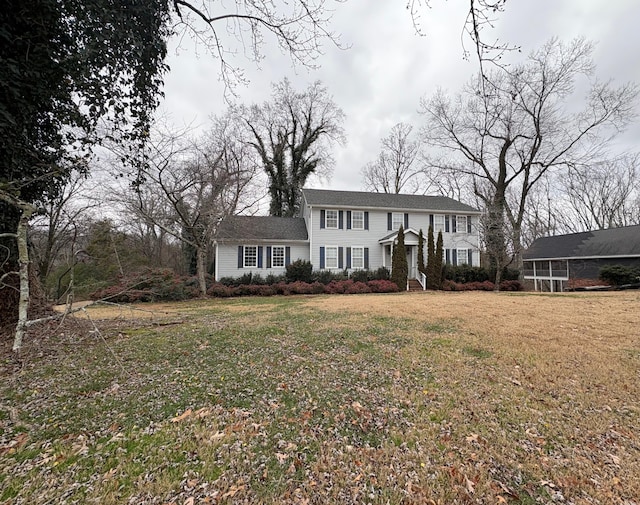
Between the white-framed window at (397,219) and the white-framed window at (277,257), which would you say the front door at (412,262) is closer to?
the white-framed window at (397,219)

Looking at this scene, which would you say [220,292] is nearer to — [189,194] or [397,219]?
[189,194]

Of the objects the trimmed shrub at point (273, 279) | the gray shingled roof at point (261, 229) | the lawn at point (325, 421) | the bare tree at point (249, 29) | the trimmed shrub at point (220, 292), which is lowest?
the lawn at point (325, 421)

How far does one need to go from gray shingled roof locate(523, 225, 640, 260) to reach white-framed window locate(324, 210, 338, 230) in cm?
1689

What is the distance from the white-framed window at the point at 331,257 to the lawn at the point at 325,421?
13.6 meters

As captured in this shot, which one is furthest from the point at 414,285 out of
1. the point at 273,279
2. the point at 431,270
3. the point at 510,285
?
the point at 273,279

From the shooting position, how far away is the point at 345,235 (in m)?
19.7

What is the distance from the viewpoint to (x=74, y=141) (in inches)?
206

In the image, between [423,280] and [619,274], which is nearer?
[619,274]

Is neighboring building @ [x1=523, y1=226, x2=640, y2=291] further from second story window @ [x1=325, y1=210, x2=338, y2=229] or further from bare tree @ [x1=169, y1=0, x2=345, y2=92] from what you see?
bare tree @ [x1=169, y1=0, x2=345, y2=92]

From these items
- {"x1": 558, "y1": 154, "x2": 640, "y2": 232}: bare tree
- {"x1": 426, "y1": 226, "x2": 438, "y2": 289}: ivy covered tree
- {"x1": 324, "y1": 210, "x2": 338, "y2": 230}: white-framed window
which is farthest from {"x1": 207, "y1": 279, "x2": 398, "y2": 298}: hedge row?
{"x1": 558, "y1": 154, "x2": 640, "y2": 232}: bare tree

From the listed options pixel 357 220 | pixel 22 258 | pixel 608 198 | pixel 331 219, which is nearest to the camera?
pixel 22 258

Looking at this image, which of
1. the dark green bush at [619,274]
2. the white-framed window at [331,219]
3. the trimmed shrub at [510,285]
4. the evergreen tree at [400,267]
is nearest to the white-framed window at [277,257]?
the white-framed window at [331,219]

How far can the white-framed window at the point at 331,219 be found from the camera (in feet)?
63.9

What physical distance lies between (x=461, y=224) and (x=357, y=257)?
26.7 ft
